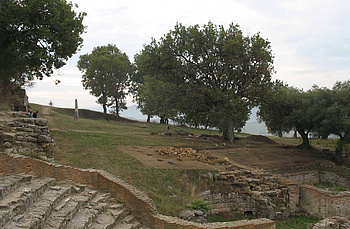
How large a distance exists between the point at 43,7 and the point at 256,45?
56.9ft

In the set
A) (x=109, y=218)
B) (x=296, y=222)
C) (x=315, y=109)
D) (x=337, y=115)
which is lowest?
(x=296, y=222)

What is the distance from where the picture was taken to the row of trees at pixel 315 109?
23.0 metres

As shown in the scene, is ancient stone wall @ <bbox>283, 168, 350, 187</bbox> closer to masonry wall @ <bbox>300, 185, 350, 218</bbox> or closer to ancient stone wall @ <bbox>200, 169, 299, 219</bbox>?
ancient stone wall @ <bbox>200, 169, 299, 219</bbox>

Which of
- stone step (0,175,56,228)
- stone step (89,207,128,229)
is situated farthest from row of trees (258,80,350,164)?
stone step (0,175,56,228)

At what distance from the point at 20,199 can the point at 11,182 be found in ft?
4.02

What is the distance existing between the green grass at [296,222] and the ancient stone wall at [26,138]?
11850 millimetres

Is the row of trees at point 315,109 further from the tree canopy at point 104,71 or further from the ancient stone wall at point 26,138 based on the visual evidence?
the tree canopy at point 104,71

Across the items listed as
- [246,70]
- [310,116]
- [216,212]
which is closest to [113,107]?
[246,70]

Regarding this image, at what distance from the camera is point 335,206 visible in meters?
14.6

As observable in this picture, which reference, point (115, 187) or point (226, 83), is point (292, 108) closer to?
point (226, 83)

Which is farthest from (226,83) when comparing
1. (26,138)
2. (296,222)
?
(26,138)

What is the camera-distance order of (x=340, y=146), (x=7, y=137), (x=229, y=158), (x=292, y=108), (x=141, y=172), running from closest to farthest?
(x=7, y=137), (x=141, y=172), (x=229, y=158), (x=340, y=146), (x=292, y=108)

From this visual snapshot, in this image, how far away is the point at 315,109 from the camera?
24562mm

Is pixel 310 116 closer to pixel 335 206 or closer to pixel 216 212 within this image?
pixel 335 206
